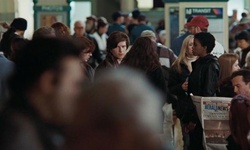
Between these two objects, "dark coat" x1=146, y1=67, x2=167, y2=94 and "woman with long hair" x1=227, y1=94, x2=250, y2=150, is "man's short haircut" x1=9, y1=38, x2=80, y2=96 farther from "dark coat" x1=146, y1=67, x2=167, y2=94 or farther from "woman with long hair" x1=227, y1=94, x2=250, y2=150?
"dark coat" x1=146, y1=67, x2=167, y2=94

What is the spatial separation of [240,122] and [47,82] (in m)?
5.33

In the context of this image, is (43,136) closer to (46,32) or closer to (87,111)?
(87,111)

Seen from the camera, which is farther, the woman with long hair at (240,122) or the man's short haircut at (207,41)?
the man's short haircut at (207,41)

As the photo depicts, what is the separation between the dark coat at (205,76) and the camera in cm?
1059

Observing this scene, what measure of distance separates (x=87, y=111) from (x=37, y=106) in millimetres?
899

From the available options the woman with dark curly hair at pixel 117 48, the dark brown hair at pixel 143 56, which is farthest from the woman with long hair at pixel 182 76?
the dark brown hair at pixel 143 56

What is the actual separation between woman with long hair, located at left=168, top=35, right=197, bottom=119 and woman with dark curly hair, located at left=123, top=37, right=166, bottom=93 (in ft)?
2.85

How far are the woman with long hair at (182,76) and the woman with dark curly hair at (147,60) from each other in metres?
0.87

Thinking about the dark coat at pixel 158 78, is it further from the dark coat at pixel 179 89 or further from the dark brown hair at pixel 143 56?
the dark coat at pixel 179 89

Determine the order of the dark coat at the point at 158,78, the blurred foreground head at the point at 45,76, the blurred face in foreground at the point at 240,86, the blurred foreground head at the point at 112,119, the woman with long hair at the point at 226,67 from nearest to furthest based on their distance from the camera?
the blurred foreground head at the point at 112,119 < the blurred foreground head at the point at 45,76 < the blurred face in foreground at the point at 240,86 < the dark coat at the point at 158,78 < the woman with long hair at the point at 226,67

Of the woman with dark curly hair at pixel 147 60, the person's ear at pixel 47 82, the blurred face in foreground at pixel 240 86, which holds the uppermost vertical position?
the person's ear at pixel 47 82

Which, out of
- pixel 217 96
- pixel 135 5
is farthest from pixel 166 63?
pixel 135 5

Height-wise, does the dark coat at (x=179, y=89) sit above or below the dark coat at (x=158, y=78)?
below

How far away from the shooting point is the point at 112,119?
279 centimetres
